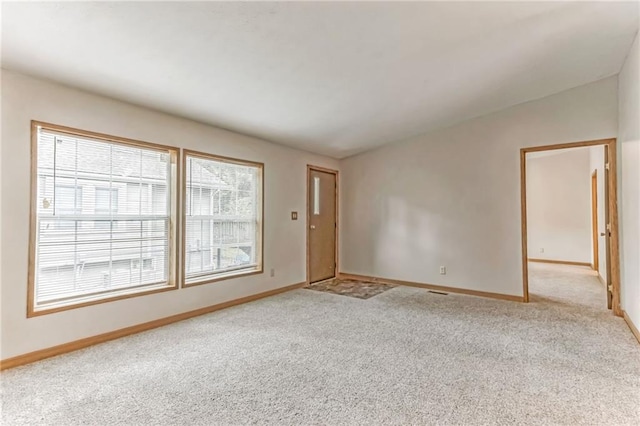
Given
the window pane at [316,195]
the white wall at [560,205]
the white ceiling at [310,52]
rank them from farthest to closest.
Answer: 1. the white wall at [560,205]
2. the window pane at [316,195]
3. the white ceiling at [310,52]

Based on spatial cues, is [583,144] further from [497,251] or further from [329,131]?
[329,131]

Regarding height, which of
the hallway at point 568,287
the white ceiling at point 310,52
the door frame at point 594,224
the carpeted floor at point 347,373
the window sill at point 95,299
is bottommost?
the carpeted floor at point 347,373

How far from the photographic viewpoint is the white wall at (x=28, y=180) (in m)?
2.47

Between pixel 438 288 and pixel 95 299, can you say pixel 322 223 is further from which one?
pixel 95 299

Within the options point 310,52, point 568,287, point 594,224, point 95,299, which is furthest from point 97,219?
point 594,224

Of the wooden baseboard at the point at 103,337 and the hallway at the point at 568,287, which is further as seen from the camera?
the hallway at the point at 568,287

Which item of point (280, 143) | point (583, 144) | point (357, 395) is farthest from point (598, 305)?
point (280, 143)

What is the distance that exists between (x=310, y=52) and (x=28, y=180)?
248cm

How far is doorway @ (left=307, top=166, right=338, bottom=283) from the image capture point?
18.1ft

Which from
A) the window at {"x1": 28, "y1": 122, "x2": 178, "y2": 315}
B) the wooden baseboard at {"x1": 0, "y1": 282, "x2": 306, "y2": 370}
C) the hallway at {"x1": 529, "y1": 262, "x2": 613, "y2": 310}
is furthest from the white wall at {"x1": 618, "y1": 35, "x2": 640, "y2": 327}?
the window at {"x1": 28, "y1": 122, "x2": 178, "y2": 315}

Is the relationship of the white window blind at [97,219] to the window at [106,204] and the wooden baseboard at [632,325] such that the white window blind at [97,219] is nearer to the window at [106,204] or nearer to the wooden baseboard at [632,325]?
the window at [106,204]

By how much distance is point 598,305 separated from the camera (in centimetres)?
411

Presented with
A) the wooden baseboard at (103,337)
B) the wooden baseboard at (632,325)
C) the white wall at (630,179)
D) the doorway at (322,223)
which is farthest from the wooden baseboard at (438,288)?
the wooden baseboard at (103,337)

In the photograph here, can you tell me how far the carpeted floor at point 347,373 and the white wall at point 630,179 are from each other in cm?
42
